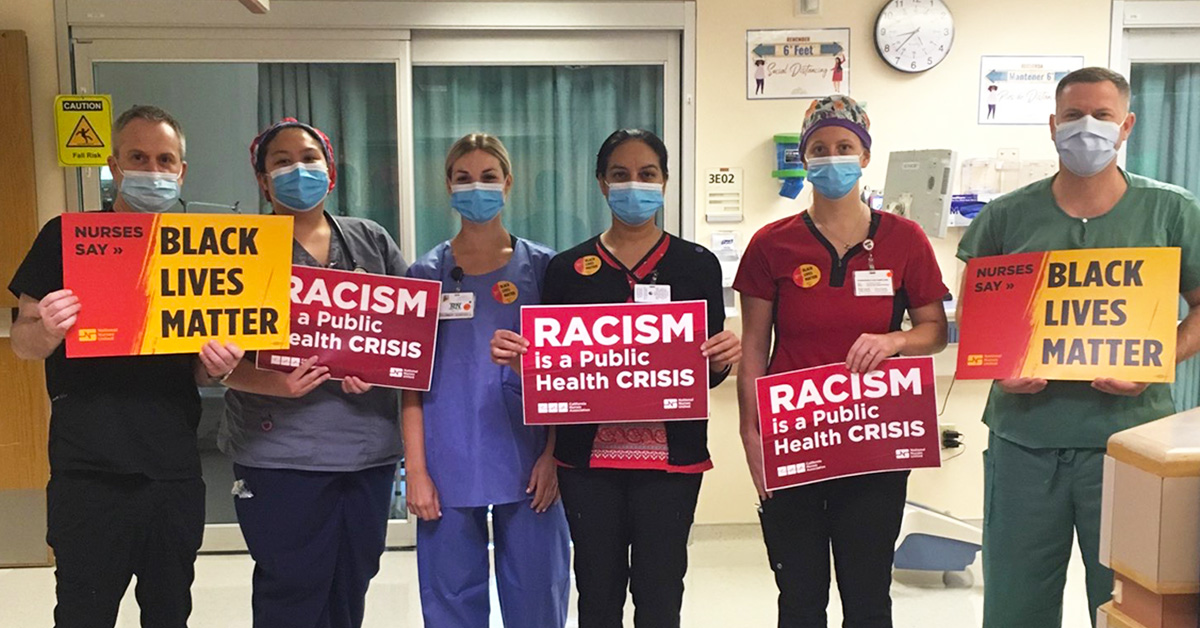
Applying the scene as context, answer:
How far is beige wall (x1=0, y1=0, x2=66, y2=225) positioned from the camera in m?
3.27

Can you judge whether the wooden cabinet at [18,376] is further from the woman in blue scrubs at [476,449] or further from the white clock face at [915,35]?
the white clock face at [915,35]

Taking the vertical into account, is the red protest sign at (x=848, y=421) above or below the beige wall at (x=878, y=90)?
below

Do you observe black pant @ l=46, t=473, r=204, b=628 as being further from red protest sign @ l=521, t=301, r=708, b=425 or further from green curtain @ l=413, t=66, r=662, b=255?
green curtain @ l=413, t=66, r=662, b=255

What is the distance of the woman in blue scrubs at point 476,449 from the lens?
1.92m

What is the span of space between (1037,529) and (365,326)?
1.63 meters

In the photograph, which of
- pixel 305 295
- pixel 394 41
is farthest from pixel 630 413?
pixel 394 41

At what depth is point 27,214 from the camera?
3283 millimetres

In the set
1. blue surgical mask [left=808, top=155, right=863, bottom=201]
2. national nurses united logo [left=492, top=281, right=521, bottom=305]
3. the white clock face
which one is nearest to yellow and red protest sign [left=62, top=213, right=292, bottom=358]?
national nurses united logo [left=492, top=281, right=521, bottom=305]

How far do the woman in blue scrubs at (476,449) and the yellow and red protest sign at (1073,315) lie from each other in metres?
1.06

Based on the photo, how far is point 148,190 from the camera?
1816 mm

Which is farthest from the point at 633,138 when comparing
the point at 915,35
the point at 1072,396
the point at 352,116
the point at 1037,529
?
the point at 915,35

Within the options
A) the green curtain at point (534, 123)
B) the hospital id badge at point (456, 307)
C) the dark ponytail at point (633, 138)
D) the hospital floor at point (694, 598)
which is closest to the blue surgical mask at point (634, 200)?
the dark ponytail at point (633, 138)

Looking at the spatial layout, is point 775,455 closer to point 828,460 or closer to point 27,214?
point 828,460

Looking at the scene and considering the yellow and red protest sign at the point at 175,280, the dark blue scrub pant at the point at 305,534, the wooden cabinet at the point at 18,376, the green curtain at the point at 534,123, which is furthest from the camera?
the green curtain at the point at 534,123
